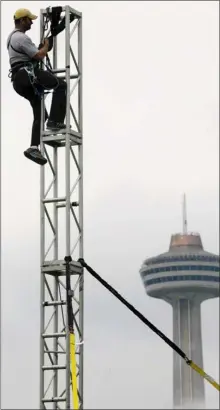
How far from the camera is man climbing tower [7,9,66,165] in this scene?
16333mm

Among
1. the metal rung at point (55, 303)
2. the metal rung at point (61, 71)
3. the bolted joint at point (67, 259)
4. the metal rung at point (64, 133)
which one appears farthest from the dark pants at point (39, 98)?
the metal rung at point (55, 303)

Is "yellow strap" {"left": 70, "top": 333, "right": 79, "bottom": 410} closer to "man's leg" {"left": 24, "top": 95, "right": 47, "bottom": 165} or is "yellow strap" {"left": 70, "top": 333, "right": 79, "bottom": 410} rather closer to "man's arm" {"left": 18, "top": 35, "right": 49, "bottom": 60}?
"man's leg" {"left": 24, "top": 95, "right": 47, "bottom": 165}

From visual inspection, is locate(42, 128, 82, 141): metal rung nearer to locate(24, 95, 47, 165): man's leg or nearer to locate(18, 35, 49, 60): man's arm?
locate(24, 95, 47, 165): man's leg

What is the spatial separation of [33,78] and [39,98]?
2.19 ft

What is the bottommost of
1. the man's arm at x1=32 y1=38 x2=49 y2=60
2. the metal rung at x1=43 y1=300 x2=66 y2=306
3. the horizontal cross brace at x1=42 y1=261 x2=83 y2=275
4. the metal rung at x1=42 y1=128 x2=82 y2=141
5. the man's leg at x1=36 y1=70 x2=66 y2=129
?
the metal rung at x1=43 y1=300 x2=66 y2=306

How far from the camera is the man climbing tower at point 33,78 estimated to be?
1633 cm

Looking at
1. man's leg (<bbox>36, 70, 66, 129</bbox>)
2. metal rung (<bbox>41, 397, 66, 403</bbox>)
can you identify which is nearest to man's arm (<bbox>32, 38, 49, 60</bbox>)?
man's leg (<bbox>36, 70, 66, 129</bbox>)

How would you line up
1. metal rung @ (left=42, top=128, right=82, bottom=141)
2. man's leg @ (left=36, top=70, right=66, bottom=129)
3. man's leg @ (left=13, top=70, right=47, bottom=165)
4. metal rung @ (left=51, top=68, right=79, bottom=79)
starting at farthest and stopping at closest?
metal rung @ (left=51, top=68, right=79, bottom=79), metal rung @ (left=42, top=128, right=82, bottom=141), man's leg @ (left=36, top=70, right=66, bottom=129), man's leg @ (left=13, top=70, right=47, bottom=165)

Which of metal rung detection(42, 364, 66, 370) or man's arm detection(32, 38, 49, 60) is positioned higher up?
man's arm detection(32, 38, 49, 60)

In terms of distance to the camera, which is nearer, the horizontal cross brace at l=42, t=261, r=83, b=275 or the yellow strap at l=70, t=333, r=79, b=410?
the yellow strap at l=70, t=333, r=79, b=410

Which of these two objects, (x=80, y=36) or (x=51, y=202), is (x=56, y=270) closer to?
(x=51, y=202)

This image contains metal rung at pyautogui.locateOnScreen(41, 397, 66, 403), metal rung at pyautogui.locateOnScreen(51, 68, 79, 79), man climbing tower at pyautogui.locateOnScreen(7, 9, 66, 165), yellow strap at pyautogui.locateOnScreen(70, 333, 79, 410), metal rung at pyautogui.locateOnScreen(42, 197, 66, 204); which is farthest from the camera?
metal rung at pyautogui.locateOnScreen(51, 68, 79, 79)

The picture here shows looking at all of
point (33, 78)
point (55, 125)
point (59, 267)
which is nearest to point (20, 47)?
point (33, 78)

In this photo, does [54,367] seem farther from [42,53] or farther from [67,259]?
[42,53]
